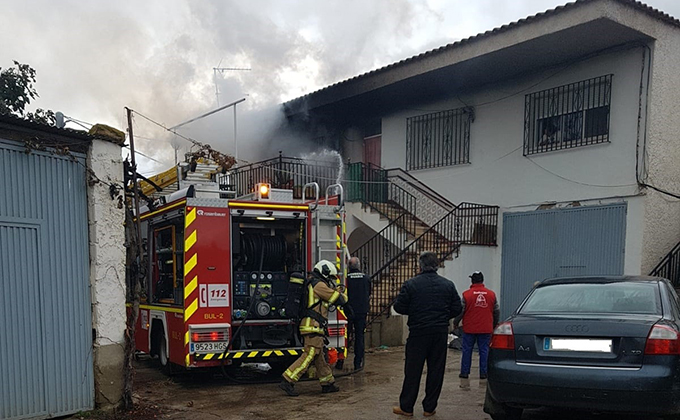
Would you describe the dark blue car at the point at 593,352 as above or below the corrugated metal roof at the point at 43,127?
below

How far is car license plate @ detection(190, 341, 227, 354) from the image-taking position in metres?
7.05

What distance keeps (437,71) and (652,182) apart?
507cm

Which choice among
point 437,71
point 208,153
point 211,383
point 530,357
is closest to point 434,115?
point 437,71

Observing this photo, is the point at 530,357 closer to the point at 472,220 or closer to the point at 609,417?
the point at 609,417

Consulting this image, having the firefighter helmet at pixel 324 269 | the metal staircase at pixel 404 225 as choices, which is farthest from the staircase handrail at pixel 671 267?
the firefighter helmet at pixel 324 269

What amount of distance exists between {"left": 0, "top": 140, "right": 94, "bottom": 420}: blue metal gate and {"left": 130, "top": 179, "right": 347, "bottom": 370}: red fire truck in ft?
5.12

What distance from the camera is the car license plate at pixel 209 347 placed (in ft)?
23.1

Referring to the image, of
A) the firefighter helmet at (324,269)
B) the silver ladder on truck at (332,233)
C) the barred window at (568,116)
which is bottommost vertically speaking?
the firefighter helmet at (324,269)

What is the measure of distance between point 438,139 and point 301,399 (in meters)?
9.35

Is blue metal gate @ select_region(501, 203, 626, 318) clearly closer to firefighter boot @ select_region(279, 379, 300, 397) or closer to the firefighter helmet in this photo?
the firefighter helmet

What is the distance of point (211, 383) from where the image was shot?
7859mm

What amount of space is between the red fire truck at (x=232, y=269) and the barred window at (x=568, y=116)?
20.2ft

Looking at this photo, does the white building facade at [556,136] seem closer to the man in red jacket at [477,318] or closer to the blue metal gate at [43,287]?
the man in red jacket at [477,318]

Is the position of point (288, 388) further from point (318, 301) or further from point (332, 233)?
point (332, 233)
